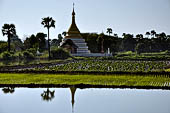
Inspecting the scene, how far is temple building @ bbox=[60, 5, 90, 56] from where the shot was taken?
70.3 metres

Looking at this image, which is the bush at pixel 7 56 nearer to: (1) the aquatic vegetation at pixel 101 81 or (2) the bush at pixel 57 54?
(2) the bush at pixel 57 54

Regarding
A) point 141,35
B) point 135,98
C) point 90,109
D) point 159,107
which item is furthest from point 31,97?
point 141,35

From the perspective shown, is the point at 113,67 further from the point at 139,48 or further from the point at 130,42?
the point at 130,42

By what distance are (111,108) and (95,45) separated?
69.7 metres

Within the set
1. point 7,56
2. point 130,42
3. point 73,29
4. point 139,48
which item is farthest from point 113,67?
point 130,42

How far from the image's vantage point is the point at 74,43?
7075cm

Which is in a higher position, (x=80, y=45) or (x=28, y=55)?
(x=80, y=45)

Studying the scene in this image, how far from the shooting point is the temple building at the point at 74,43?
70312 millimetres

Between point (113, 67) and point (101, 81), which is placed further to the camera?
point (113, 67)

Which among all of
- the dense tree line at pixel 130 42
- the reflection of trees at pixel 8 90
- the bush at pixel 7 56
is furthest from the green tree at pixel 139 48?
the reflection of trees at pixel 8 90

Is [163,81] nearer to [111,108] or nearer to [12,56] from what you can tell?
[111,108]

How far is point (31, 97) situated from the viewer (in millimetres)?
19531

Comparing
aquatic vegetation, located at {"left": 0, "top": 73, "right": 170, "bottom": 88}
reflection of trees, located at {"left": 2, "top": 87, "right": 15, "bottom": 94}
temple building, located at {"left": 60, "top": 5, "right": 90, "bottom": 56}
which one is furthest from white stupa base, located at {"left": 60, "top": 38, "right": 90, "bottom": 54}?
reflection of trees, located at {"left": 2, "top": 87, "right": 15, "bottom": 94}

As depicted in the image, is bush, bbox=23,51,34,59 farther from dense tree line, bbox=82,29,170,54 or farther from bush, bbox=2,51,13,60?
dense tree line, bbox=82,29,170,54
